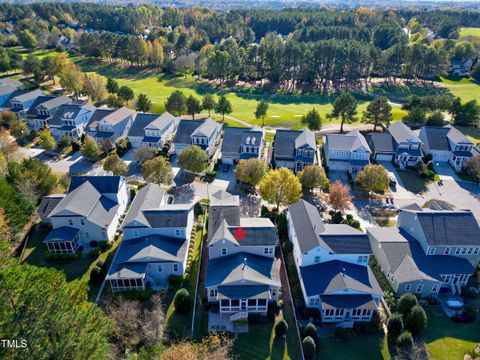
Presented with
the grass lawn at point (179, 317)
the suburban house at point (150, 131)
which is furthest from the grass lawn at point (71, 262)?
the suburban house at point (150, 131)

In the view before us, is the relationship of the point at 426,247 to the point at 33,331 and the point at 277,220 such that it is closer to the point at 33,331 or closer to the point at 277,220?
the point at 277,220

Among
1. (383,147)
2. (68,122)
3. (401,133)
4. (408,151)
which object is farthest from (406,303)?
(68,122)

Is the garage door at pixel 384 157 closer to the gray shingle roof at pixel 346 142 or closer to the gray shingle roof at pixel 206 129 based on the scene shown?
the gray shingle roof at pixel 346 142

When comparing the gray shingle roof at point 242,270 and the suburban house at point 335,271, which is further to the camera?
the gray shingle roof at point 242,270

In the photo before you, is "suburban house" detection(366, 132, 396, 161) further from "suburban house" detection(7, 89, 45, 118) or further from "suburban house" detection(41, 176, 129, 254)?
"suburban house" detection(7, 89, 45, 118)

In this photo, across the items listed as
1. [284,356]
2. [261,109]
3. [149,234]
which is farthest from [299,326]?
[261,109]

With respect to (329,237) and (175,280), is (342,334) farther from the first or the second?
(175,280)

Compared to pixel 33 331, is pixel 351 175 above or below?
below
